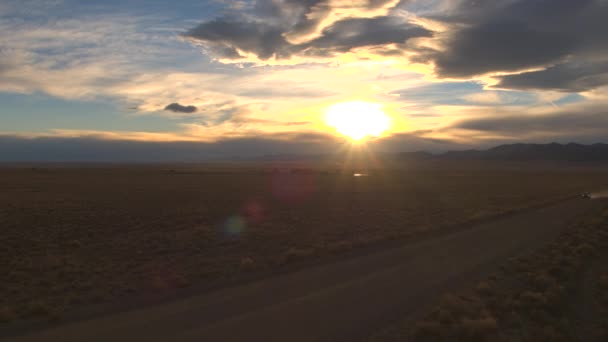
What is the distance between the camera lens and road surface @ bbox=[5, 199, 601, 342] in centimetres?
829

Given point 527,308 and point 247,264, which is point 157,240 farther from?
point 527,308

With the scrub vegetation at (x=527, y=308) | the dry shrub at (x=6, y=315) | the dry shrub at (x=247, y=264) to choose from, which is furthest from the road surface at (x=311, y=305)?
the dry shrub at (x=247, y=264)

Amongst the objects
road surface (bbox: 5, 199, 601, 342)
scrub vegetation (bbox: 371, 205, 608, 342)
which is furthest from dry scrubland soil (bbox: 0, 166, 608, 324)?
scrub vegetation (bbox: 371, 205, 608, 342)

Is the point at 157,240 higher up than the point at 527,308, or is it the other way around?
the point at 527,308

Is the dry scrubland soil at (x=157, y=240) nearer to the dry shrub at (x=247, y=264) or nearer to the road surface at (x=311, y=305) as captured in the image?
the dry shrub at (x=247, y=264)

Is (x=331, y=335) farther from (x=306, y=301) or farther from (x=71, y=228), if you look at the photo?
(x=71, y=228)

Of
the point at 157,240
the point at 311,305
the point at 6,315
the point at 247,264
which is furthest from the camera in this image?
the point at 157,240

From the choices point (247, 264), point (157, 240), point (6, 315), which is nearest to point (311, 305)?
point (247, 264)

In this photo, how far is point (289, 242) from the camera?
62.7 ft

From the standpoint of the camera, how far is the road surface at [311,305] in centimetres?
829

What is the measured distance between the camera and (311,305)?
984 cm

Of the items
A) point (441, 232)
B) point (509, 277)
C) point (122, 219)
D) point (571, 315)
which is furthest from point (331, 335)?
point (122, 219)

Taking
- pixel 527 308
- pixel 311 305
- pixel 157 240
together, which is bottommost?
pixel 157 240

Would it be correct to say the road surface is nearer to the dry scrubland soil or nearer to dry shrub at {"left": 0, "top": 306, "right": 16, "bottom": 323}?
dry shrub at {"left": 0, "top": 306, "right": 16, "bottom": 323}
